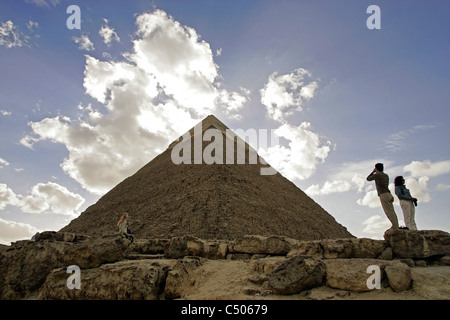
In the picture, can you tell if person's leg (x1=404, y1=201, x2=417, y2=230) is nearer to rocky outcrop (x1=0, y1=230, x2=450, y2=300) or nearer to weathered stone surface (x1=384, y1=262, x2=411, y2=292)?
rocky outcrop (x1=0, y1=230, x2=450, y2=300)

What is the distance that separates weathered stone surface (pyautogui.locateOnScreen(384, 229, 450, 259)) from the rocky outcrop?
0.04ft

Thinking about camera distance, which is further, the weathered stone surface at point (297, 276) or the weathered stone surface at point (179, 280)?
the weathered stone surface at point (179, 280)

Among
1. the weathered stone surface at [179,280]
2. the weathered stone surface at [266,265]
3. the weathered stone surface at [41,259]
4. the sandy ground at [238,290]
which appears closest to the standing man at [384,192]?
the sandy ground at [238,290]

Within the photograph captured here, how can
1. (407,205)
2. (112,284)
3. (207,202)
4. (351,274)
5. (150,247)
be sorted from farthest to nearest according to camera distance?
(207,202) < (150,247) < (407,205) < (112,284) < (351,274)

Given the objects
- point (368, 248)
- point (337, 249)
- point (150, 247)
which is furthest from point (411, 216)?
point (150, 247)

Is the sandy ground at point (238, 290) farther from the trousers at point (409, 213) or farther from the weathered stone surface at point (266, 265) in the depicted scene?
the trousers at point (409, 213)

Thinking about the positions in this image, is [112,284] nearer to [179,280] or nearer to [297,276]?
[179,280]

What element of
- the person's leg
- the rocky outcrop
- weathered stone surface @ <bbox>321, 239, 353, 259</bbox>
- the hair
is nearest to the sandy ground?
the rocky outcrop

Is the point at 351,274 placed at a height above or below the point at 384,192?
below

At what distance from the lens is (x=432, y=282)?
11.5ft

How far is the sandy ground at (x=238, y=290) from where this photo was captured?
11.4ft

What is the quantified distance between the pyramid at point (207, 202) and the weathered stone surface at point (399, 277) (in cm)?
1038

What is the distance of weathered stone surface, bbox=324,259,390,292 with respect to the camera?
3.62 m

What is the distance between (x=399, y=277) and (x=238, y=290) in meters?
2.15
